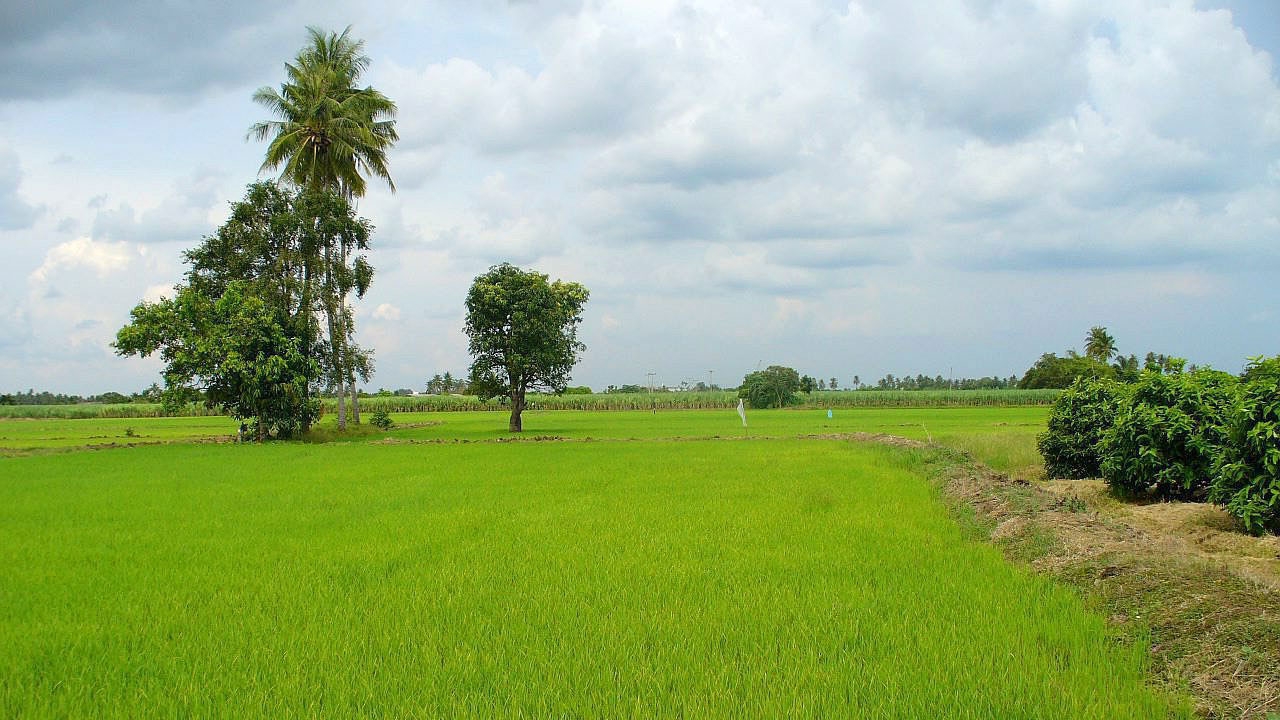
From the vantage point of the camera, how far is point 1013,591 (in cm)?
597

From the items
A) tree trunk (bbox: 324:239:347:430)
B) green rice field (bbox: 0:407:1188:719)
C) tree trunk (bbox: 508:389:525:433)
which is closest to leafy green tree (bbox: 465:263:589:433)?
tree trunk (bbox: 508:389:525:433)

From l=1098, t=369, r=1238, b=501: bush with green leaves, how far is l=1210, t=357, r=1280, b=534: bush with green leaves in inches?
47.5

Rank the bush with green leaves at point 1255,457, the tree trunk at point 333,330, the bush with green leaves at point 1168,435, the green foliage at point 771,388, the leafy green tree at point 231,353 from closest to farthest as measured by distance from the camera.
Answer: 1. the bush with green leaves at point 1255,457
2. the bush with green leaves at point 1168,435
3. the leafy green tree at point 231,353
4. the tree trunk at point 333,330
5. the green foliage at point 771,388

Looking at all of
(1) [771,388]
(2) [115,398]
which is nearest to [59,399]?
(2) [115,398]

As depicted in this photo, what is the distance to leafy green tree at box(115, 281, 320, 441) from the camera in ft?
84.5

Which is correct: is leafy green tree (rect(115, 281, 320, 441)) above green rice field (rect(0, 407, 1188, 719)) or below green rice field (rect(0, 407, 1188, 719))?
above

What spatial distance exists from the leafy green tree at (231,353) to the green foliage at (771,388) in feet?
191

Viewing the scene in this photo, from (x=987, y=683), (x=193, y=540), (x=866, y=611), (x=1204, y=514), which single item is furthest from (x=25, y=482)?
(x=1204, y=514)

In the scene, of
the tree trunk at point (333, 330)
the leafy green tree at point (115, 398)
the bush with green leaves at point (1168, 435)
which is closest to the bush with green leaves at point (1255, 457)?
the bush with green leaves at point (1168, 435)

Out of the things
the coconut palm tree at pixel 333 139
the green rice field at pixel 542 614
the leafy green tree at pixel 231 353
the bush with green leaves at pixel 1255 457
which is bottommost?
the green rice field at pixel 542 614

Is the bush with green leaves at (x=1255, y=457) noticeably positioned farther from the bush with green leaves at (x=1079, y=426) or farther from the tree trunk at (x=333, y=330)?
the tree trunk at (x=333, y=330)

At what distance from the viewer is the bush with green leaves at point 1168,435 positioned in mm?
10289

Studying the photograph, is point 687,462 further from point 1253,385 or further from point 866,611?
point 866,611

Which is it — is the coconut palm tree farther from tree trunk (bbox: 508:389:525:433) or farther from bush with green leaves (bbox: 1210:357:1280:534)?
bush with green leaves (bbox: 1210:357:1280:534)
